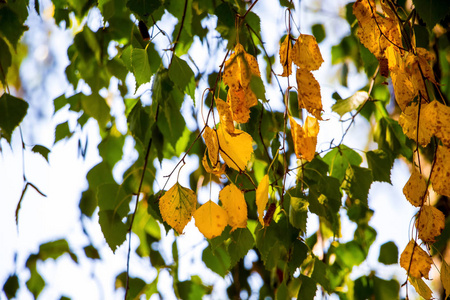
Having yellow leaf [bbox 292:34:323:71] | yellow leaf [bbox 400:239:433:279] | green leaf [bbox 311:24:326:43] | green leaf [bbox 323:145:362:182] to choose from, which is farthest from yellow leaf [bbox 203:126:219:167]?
green leaf [bbox 311:24:326:43]

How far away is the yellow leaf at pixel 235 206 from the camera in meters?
0.49

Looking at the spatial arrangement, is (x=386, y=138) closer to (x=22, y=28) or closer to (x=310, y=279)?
→ (x=310, y=279)

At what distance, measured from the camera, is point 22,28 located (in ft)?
2.69

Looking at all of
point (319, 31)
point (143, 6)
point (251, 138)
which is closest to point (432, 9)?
point (251, 138)

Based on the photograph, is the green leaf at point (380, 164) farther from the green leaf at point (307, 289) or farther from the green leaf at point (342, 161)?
the green leaf at point (307, 289)

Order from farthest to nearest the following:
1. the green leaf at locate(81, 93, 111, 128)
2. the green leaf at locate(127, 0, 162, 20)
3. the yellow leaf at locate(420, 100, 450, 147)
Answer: the green leaf at locate(81, 93, 111, 128) < the green leaf at locate(127, 0, 162, 20) < the yellow leaf at locate(420, 100, 450, 147)

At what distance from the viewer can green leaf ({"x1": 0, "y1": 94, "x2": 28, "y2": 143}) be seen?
30.0 inches

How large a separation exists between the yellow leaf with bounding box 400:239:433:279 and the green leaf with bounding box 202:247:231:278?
0.48m

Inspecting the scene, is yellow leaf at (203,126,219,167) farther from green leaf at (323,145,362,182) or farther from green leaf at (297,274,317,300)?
green leaf at (323,145,362,182)

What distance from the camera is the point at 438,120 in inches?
17.2

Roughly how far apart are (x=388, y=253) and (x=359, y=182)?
12.2 inches

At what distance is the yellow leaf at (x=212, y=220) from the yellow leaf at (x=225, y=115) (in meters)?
0.10

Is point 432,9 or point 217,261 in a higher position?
point 432,9

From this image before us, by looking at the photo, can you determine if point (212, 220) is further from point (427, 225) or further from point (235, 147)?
point (427, 225)
